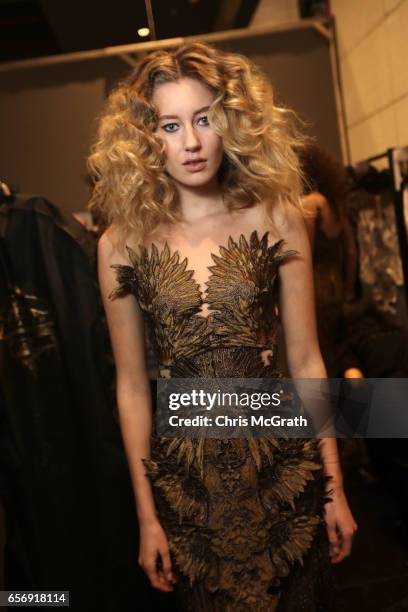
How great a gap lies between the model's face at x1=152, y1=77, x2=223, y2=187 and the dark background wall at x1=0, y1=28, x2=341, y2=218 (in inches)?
5.9

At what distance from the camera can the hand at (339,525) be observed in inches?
47.6

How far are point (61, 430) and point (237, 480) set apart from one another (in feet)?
1.53

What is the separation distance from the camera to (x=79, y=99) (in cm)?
128

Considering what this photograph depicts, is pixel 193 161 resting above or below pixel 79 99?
below

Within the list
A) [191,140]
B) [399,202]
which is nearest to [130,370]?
[191,140]

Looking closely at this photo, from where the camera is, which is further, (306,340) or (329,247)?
(329,247)

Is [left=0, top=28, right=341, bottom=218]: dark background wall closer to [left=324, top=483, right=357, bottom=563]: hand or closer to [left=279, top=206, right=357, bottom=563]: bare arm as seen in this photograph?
[left=279, top=206, right=357, bottom=563]: bare arm

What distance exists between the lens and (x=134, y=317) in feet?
4.28

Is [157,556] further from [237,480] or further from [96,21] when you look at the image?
[96,21]

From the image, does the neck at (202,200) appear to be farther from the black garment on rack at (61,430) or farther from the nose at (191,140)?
the black garment on rack at (61,430)

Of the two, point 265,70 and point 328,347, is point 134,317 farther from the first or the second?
point 265,70

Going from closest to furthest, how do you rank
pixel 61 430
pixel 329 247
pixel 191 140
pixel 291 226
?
1. pixel 191 140
2. pixel 291 226
3. pixel 329 247
4. pixel 61 430

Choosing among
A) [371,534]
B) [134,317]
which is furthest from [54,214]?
[371,534]

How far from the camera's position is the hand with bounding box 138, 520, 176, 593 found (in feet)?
4.13
